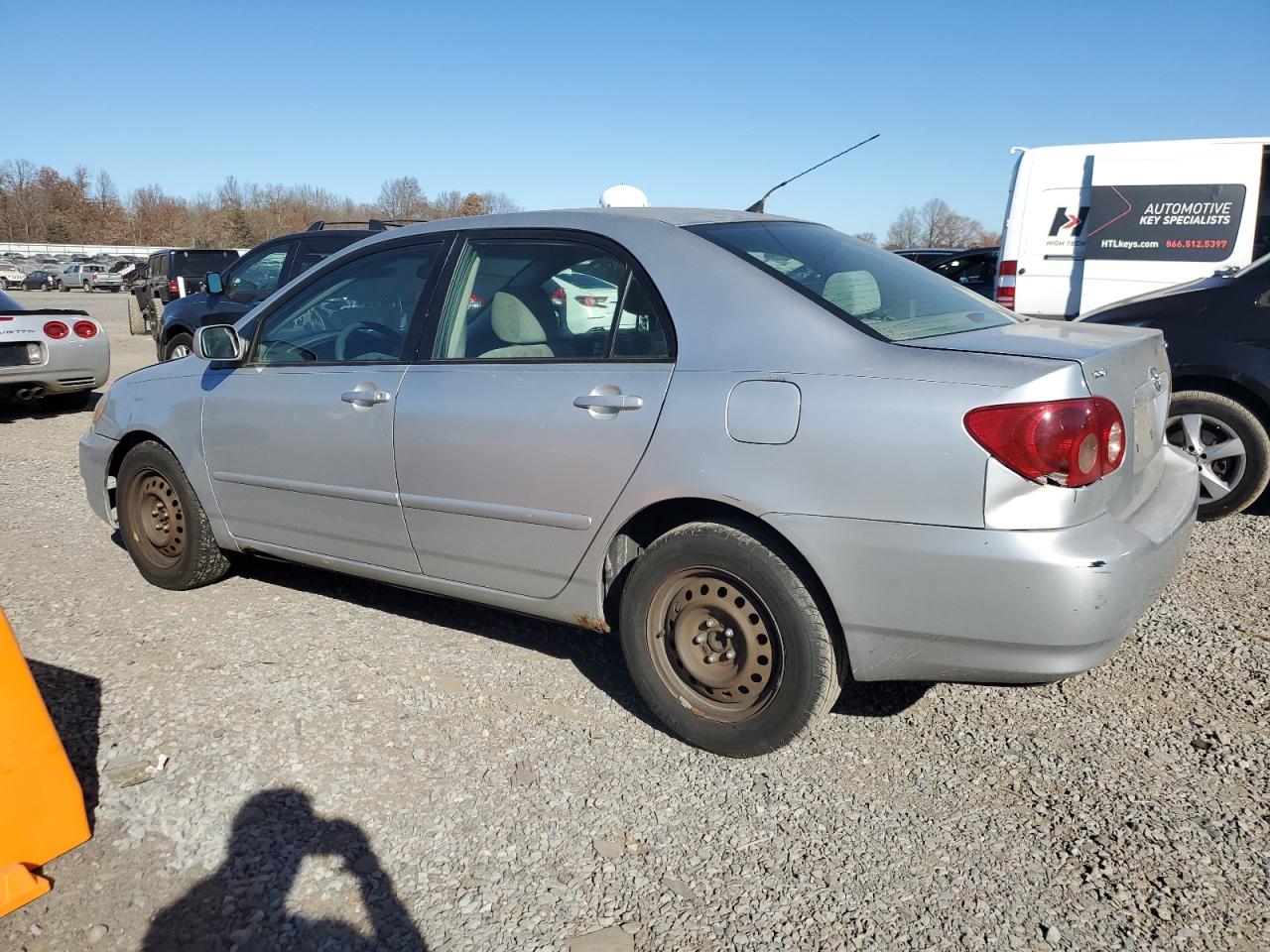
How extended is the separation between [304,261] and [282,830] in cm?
852

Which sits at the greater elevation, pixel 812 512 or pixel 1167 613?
pixel 812 512

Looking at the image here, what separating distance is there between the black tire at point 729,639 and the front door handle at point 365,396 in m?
1.20

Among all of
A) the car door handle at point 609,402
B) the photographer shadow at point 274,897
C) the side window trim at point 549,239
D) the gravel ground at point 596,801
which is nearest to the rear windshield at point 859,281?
the side window trim at point 549,239

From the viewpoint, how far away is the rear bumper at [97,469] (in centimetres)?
466

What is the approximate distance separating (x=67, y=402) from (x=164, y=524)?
7567mm

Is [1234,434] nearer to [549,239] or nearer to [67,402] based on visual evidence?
[549,239]

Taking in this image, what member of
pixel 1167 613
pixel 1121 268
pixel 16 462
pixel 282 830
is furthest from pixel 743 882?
pixel 16 462

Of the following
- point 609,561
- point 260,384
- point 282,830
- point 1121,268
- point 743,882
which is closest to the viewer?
point 743,882

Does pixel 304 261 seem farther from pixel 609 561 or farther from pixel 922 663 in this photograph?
pixel 922 663

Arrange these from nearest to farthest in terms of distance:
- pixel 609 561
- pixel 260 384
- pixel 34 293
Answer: pixel 609 561 < pixel 260 384 < pixel 34 293

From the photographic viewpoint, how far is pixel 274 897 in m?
2.37

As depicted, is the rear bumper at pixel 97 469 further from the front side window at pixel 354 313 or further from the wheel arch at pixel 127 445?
the front side window at pixel 354 313

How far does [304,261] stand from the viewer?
10109 mm

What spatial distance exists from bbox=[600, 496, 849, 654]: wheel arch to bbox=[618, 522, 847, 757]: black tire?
0.02m
